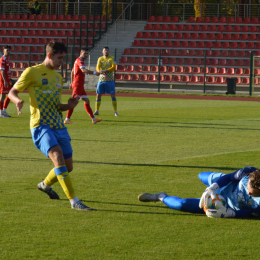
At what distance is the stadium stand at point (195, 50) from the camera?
30.1 m

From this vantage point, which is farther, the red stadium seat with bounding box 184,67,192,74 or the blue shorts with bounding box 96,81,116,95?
the red stadium seat with bounding box 184,67,192,74

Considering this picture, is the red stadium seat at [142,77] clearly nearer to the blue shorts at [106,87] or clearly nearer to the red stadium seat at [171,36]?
the red stadium seat at [171,36]

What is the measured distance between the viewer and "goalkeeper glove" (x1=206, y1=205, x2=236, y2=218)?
207 inches

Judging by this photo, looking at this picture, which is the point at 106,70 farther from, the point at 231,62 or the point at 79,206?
the point at 231,62

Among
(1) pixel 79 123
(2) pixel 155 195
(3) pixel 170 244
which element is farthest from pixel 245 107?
(3) pixel 170 244

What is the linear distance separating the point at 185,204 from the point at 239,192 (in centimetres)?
64

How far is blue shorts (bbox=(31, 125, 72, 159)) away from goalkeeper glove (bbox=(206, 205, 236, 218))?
1779 millimetres

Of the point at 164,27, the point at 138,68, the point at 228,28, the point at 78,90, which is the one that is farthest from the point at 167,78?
the point at 78,90

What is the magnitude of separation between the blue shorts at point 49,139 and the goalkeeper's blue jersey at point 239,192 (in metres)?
1.81

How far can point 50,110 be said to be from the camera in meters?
5.67

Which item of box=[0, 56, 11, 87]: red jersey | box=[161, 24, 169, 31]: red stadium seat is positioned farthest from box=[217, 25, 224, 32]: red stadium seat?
box=[0, 56, 11, 87]: red jersey

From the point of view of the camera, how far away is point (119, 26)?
119 ft

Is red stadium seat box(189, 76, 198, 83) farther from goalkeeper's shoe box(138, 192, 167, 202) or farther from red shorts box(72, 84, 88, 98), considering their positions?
goalkeeper's shoe box(138, 192, 167, 202)

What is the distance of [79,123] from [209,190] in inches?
369
